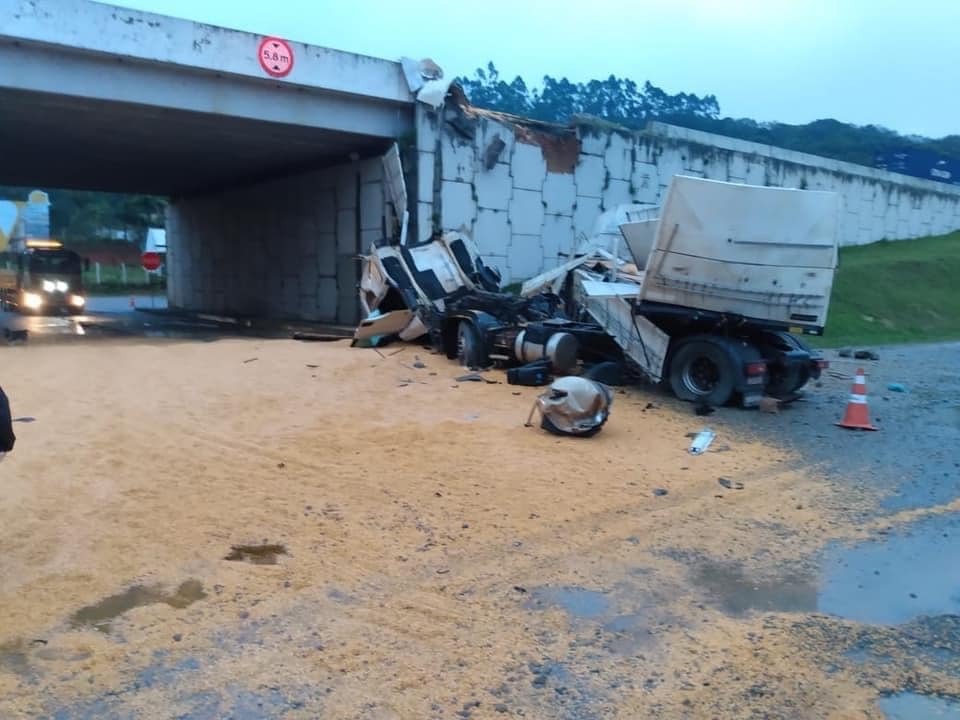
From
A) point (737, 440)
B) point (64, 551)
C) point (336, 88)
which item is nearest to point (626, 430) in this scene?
point (737, 440)

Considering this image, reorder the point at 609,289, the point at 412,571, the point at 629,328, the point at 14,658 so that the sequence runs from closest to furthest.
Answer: the point at 14,658, the point at 412,571, the point at 629,328, the point at 609,289

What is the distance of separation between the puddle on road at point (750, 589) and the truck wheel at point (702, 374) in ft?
18.1

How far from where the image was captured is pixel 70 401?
31.8 feet

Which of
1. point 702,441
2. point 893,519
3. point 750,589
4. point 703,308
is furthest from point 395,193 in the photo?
point 750,589

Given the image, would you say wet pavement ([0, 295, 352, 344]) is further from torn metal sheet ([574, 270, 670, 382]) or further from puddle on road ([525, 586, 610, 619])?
puddle on road ([525, 586, 610, 619])

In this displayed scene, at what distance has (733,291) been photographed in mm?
10594

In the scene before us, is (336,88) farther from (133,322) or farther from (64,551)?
(64,551)

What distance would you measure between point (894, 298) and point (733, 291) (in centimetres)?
1935

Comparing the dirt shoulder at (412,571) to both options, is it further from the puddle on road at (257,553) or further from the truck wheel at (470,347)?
the truck wheel at (470,347)

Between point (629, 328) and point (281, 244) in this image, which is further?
point (281, 244)

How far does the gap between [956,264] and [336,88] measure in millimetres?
26262

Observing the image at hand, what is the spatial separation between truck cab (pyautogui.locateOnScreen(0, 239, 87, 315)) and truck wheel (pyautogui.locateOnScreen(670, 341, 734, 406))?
25.1 m

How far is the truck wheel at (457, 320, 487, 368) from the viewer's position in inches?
511

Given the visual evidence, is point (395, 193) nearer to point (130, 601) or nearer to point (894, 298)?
point (130, 601)
